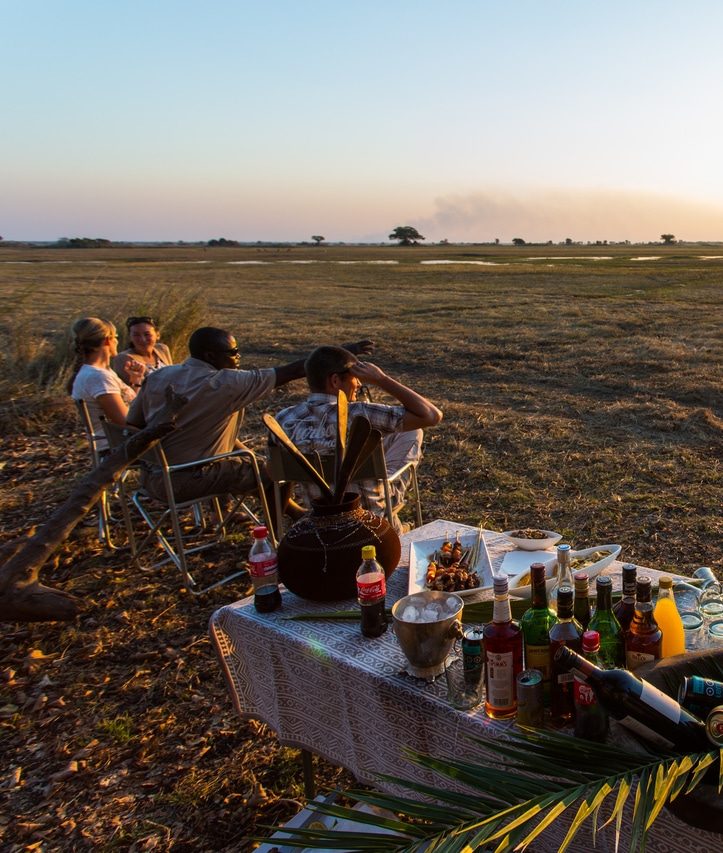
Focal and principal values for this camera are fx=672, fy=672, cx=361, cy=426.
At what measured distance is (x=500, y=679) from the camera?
168 centimetres

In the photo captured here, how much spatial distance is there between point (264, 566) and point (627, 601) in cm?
121

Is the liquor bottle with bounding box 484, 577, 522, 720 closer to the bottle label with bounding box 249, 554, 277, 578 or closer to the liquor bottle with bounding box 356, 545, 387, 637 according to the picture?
the liquor bottle with bounding box 356, 545, 387, 637

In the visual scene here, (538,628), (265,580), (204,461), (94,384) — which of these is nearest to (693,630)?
(538,628)

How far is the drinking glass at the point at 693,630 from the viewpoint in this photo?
6.37 feet

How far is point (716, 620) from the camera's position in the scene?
1983 mm

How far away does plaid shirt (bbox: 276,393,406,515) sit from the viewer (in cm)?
361

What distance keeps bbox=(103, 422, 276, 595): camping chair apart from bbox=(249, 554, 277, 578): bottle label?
5.54 ft

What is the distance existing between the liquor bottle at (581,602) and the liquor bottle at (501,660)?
0.23 m

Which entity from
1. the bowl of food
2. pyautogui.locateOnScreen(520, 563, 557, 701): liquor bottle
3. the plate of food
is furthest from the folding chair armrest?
pyautogui.locateOnScreen(520, 563, 557, 701): liquor bottle

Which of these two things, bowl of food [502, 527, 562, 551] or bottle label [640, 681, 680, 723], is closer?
bottle label [640, 681, 680, 723]

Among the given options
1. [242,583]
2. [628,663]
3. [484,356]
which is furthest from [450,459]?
[484,356]

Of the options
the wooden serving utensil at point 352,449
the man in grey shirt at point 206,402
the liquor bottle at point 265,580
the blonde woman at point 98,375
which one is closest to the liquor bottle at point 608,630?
the wooden serving utensil at point 352,449

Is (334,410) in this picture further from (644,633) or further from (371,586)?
(644,633)

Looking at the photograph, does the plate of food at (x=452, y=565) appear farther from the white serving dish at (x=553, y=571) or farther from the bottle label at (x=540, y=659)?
the bottle label at (x=540, y=659)
